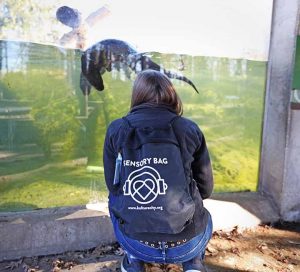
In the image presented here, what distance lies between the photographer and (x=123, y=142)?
204 cm

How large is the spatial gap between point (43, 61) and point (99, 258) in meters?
2.03

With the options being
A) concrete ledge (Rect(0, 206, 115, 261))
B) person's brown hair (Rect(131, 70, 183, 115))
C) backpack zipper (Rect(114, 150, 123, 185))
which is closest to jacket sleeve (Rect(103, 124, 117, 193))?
backpack zipper (Rect(114, 150, 123, 185))

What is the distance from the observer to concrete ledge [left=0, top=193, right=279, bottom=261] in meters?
3.39

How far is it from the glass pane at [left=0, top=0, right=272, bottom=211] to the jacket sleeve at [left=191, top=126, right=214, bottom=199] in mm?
1924

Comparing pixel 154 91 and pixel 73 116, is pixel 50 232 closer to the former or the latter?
pixel 73 116

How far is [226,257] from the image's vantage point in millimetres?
3439

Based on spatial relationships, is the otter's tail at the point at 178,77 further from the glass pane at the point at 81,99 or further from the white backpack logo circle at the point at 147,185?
the white backpack logo circle at the point at 147,185

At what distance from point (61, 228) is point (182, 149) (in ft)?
6.60

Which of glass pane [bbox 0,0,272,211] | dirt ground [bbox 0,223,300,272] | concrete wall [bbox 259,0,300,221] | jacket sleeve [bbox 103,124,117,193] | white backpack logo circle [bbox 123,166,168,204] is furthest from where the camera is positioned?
concrete wall [bbox 259,0,300,221]

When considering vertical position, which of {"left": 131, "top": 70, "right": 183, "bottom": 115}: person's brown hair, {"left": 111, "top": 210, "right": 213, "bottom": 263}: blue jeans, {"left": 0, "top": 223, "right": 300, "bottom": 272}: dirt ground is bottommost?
{"left": 0, "top": 223, "right": 300, "bottom": 272}: dirt ground

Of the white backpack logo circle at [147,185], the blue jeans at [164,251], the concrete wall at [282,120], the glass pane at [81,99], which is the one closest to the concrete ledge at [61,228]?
the glass pane at [81,99]

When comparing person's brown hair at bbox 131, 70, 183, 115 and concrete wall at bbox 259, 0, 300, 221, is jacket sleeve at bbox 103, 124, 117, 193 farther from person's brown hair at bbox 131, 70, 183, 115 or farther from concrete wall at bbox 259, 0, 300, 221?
concrete wall at bbox 259, 0, 300, 221

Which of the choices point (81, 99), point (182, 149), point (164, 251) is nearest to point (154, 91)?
point (182, 149)

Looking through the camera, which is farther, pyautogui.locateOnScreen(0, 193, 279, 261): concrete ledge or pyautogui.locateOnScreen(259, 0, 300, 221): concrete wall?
pyautogui.locateOnScreen(259, 0, 300, 221): concrete wall
